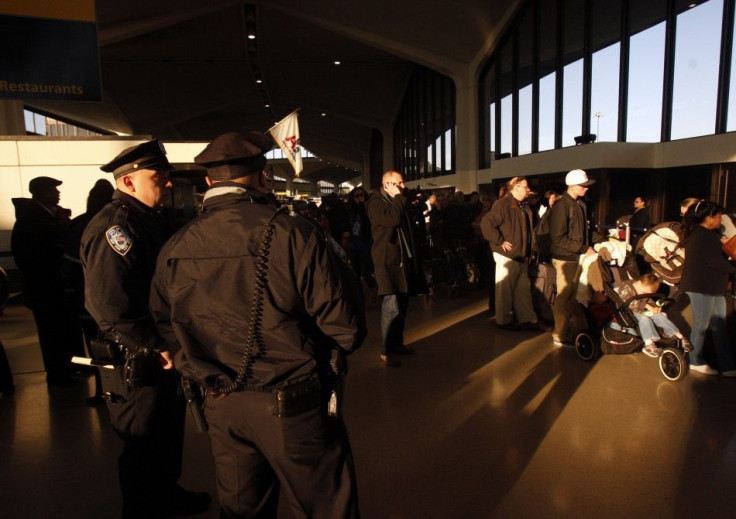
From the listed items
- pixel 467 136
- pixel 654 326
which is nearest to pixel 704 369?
pixel 654 326

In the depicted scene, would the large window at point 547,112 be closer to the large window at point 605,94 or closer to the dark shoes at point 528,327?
the large window at point 605,94

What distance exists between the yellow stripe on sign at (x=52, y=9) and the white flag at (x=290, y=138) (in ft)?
8.99

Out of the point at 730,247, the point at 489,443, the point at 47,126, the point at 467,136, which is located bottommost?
the point at 489,443

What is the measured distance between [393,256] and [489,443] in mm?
1968

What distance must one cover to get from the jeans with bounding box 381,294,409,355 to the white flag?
2.67 metres

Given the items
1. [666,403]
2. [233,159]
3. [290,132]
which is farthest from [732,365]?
[290,132]

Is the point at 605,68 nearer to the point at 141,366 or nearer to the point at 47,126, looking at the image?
the point at 141,366

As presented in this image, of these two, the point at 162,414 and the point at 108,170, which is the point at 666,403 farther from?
the point at 108,170

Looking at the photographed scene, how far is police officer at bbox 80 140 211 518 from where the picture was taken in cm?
220

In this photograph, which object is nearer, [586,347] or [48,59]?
[586,347]

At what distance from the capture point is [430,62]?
664 inches

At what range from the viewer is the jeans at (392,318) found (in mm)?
4770

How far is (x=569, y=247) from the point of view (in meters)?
5.21

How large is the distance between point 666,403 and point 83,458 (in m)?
4.19
